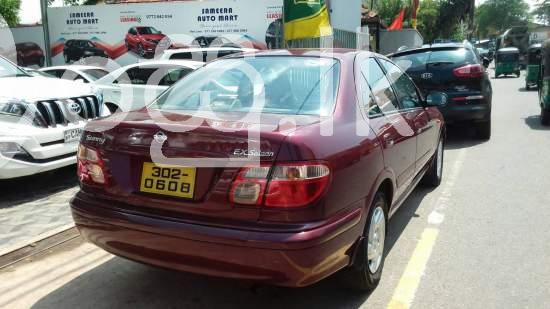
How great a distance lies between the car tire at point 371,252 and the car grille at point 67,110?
386 centimetres

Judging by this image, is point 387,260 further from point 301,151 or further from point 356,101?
point 301,151

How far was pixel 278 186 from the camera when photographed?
2594 mm

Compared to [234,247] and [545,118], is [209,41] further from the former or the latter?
[234,247]

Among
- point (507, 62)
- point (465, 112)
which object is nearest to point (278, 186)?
point (465, 112)

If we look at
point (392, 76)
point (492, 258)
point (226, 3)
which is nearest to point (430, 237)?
point (492, 258)

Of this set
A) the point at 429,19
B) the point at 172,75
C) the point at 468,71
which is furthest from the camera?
the point at 429,19

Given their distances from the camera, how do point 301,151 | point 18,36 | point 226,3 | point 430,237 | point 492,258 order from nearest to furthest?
point 301,151 < point 492,258 < point 430,237 < point 226,3 < point 18,36

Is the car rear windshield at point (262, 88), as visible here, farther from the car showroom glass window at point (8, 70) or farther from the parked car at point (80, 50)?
the parked car at point (80, 50)

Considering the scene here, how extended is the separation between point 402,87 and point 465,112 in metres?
4.01

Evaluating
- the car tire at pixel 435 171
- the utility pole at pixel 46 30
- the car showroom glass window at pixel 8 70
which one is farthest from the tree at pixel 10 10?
the car tire at pixel 435 171

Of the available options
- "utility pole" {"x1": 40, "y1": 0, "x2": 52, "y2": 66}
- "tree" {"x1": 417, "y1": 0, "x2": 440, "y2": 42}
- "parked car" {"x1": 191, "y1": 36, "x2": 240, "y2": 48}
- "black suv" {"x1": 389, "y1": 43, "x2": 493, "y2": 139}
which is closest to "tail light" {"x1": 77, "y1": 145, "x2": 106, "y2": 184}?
"black suv" {"x1": 389, "y1": 43, "x2": 493, "y2": 139}

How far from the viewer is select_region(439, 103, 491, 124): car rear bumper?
816cm

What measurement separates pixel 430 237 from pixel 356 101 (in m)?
1.74

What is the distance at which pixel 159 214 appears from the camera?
282 centimetres
